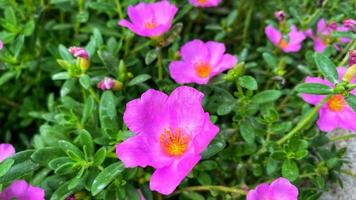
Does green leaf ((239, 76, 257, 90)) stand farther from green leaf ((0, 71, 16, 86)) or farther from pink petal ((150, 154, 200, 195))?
green leaf ((0, 71, 16, 86))

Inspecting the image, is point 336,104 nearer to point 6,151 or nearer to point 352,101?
point 352,101

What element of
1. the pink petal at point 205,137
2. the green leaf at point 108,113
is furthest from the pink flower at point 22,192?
the pink petal at point 205,137

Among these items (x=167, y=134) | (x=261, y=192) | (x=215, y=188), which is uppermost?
(x=167, y=134)

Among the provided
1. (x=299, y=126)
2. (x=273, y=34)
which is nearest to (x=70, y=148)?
(x=299, y=126)

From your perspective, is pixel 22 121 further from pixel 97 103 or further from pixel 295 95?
pixel 295 95

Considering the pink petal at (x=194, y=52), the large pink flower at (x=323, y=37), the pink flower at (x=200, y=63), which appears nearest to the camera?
the pink flower at (x=200, y=63)

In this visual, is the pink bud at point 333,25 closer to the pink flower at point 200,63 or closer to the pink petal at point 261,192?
the pink flower at point 200,63
